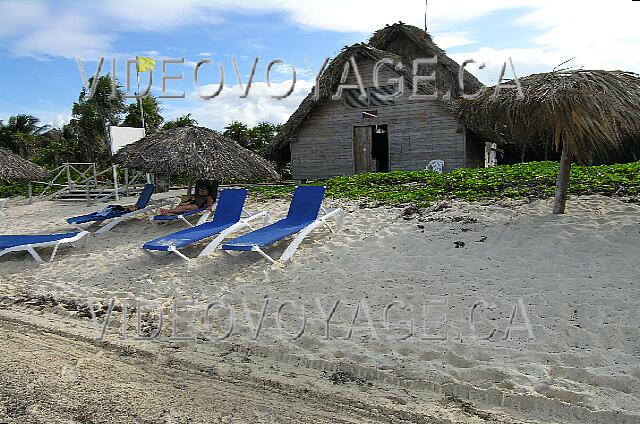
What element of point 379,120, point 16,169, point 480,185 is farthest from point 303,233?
point 379,120

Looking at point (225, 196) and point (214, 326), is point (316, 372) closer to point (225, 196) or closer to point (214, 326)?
point (214, 326)

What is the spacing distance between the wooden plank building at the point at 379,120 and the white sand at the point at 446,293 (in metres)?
6.55

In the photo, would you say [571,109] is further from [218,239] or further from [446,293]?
[218,239]

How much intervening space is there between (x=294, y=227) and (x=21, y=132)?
90.2ft

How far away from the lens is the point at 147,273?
5.92 m

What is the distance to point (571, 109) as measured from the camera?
562cm

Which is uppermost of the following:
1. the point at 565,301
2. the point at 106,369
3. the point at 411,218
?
the point at 411,218

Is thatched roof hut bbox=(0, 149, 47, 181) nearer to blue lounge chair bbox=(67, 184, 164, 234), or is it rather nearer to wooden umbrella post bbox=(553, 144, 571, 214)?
blue lounge chair bbox=(67, 184, 164, 234)

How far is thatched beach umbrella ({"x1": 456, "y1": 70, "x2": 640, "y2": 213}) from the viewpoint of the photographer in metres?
5.58

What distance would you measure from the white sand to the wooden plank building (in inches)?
258

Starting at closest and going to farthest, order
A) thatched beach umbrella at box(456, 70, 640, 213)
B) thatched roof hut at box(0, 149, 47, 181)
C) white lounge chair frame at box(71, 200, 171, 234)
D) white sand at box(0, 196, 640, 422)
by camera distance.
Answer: white sand at box(0, 196, 640, 422), thatched beach umbrella at box(456, 70, 640, 213), white lounge chair frame at box(71, 200, 171, 234), thatched roof hut at box(0, 149, 47, 181)

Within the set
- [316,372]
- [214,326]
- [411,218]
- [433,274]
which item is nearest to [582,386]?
[316,372]

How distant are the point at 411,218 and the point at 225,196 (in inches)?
108

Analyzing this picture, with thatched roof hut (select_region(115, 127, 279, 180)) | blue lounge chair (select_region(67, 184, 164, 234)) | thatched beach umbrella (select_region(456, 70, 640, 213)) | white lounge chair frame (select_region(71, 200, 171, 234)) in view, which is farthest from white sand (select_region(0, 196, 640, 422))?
thatched roof hut (select_region(115, 127, 279, 180))
